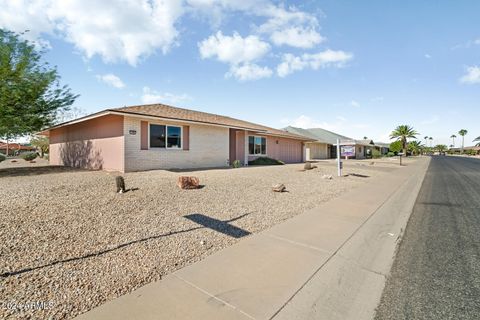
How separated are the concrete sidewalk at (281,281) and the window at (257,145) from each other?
15431mm

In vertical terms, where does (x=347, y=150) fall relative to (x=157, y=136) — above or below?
below

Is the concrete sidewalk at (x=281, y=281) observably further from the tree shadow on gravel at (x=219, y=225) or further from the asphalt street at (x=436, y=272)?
the tree shadow on gravel at (x=219, y=225)

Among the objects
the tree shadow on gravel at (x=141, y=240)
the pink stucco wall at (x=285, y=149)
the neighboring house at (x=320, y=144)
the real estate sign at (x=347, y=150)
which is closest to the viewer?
the tree shadow on gravel at (x=141, y=240)

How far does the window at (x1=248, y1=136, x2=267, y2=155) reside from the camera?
20.4m

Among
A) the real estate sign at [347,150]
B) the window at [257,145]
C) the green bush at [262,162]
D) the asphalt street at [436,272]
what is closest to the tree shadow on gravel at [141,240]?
the asphalt street at [436,272]

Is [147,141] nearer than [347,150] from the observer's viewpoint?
Yes

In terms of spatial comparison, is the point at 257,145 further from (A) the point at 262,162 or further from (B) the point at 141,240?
(B) the point at 141,240

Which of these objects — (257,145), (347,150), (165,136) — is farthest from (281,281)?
(257,145)

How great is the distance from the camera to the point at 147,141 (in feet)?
41.3

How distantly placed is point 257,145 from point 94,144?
1248 cm

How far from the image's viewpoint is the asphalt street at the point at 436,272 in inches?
104

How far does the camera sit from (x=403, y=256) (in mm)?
3971

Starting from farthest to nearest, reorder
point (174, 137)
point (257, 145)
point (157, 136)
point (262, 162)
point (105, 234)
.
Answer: point (257, 145) < point (262, 162) < point (174, 137) < point (157, 136) < point (105, 234)

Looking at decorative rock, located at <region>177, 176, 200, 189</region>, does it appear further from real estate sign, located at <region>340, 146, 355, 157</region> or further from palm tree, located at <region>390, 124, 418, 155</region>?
palm tree, located at <region>390, 124, 418, 155</region>
